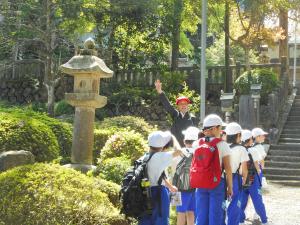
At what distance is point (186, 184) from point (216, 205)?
2.61 ft

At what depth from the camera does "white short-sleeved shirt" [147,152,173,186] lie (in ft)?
19.5

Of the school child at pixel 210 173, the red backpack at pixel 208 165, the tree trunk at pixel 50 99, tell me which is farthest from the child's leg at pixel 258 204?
the tree trunk at pixel 50 99

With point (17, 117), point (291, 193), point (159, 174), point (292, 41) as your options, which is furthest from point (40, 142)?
point (292, 41)

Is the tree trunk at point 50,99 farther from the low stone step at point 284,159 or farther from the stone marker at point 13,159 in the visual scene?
the stone marker at point 13,159

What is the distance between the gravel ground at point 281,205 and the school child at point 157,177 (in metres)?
3.86

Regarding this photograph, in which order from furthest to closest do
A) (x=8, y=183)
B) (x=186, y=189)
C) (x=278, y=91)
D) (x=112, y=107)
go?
(x=112, y=107), (x=278, y=91), (x=186, y=189), (x=8, y=183)

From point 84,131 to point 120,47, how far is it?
13619 mm

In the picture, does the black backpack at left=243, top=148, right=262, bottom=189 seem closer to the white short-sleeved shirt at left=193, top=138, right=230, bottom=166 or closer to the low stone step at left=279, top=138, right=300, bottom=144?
the white short-sleeved shirt at left=193, top=138, right=230, bottom=166

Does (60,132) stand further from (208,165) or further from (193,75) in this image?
(193,75)

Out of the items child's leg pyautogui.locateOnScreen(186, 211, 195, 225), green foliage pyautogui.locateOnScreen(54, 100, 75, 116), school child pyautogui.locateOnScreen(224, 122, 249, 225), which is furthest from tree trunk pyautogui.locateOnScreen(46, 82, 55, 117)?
child's leg pyautogui.locateOnScreen(186, 211, 195, 225)

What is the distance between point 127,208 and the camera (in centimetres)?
579

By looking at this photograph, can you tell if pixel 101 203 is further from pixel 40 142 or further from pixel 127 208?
pixel 40 142

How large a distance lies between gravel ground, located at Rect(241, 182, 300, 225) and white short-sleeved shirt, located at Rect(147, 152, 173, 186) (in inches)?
158

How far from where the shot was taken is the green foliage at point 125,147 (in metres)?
11.1
